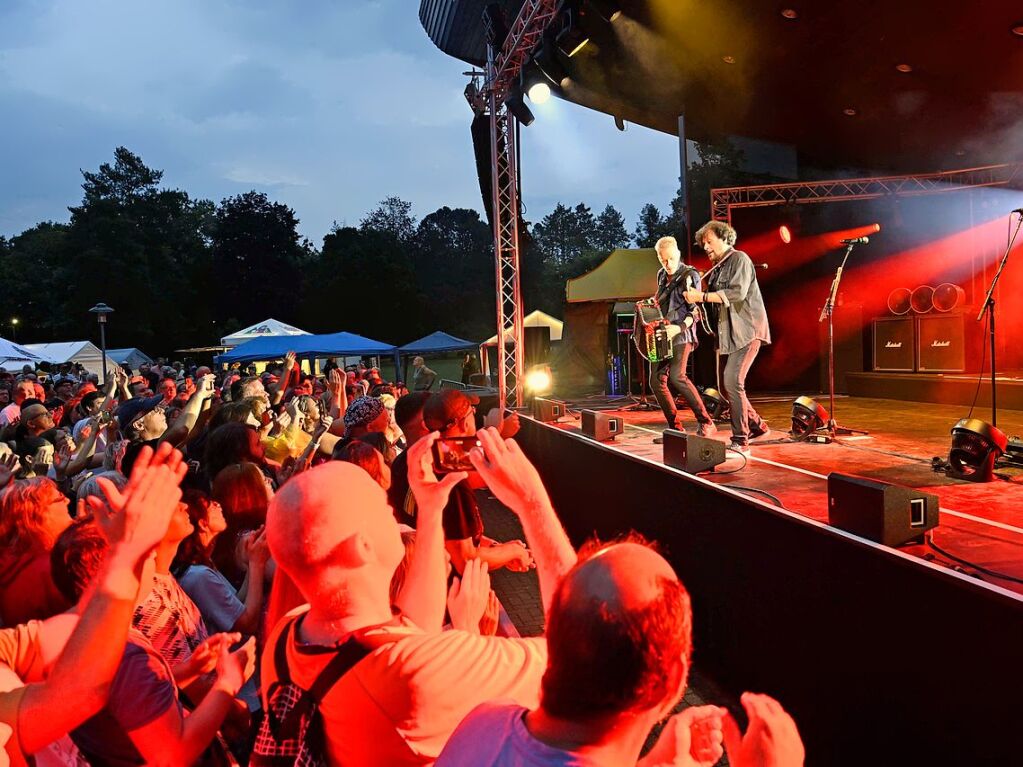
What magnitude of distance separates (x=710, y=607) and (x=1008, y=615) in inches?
81.2

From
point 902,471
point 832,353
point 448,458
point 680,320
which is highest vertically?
point 680,320

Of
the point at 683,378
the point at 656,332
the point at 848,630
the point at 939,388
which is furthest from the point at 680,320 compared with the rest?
the point at 939,388

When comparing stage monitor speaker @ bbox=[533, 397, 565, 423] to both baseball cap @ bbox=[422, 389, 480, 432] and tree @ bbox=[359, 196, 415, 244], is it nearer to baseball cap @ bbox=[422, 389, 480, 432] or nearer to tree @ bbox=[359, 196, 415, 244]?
baseball cap @ bbox=[422, 389, 480, 432]

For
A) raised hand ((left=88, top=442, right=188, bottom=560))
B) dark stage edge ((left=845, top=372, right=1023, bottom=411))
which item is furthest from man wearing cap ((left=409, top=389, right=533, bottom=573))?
dark stage edge ((left=845, top=372, right=1023, bottom=411))

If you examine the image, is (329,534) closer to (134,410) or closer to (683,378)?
(134,410)

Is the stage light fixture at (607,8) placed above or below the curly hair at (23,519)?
above

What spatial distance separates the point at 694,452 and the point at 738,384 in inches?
59.4

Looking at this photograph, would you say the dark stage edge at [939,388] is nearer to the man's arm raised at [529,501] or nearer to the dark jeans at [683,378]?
the dark jeans at [683,378]

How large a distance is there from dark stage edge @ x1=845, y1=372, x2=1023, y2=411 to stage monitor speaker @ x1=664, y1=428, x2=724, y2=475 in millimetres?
4812

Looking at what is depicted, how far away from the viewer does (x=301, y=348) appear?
15.9 metres

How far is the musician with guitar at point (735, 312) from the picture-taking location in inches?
223

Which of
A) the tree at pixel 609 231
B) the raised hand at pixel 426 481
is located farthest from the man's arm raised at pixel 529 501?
the tree at pixel 609 231

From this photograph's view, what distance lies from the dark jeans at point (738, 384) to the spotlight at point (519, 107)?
18.5 ft

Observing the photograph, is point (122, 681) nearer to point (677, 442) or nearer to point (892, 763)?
point (892, 763)
